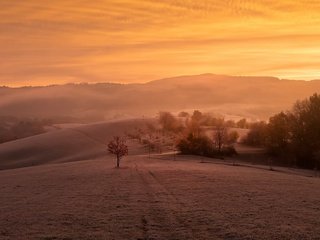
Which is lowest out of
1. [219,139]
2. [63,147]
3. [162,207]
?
[162,207]

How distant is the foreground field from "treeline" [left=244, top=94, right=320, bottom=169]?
29604 mm

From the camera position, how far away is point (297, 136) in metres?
75.8

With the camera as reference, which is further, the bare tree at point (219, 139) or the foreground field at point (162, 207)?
the bare tree at point (219, 139)

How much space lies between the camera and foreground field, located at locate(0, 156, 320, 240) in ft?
75.3

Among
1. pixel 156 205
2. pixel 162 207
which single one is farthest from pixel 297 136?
pixel 162 207

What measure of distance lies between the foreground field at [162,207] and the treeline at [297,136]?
29.6m

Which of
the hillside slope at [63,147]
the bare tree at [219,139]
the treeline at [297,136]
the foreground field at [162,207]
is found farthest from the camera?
the hillside slope at [63,147]

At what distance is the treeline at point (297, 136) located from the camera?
73125mm

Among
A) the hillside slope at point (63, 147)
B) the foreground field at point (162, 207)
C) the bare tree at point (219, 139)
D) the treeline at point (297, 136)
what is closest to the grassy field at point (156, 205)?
the foreground field at point (162, 207)

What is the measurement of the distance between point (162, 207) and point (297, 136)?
51.2m

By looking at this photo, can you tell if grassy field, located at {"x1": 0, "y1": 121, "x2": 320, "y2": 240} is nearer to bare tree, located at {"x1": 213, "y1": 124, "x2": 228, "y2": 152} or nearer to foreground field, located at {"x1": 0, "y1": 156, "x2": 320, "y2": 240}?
foreground field, located at {"x1": 0, "y1": 156, "x2": 320, "y2": 240}

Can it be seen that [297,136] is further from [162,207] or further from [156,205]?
[162,207]

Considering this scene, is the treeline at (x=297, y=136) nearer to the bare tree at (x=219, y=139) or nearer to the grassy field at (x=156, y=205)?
the bare tree at (x=219, y=139)

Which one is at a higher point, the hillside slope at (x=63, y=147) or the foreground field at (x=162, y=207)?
the hillside slope at (x=63, y=147)
